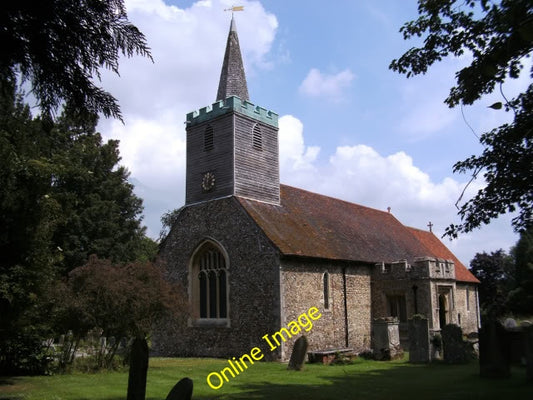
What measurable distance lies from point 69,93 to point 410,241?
2841 cm

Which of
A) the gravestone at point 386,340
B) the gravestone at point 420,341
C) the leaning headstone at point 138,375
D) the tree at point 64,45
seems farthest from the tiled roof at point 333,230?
the tree at point 64,45

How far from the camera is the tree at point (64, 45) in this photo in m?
3.74

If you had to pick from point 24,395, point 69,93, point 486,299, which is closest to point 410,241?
point 486,299

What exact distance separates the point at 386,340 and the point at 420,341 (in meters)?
1.68

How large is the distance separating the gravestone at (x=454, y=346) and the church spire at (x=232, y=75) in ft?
44.2

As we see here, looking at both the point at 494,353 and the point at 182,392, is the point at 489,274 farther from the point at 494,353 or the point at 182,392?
the point at 182,392

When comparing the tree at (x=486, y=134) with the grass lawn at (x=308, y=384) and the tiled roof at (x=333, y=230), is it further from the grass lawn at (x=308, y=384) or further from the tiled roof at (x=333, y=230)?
the tiled roof at (x=333, y=230)

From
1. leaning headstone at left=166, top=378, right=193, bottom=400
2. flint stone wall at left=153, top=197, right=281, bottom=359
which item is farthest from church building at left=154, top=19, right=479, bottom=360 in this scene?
leaning headstone at left=166, top=378, right=193, bottom=400

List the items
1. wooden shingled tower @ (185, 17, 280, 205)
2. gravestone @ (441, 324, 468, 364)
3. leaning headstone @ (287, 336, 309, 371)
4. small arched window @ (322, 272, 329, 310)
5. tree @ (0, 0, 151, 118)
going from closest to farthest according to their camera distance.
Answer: tree @ (0, 0, 151, 118)
leaning headstone @ (287, 336, 309, 371)
gravestone @ (441, 324, 468, 364)
small arched window @ (322, 272, 329, 310)
wooden shingled tower @ (185, 17, 280, 205)

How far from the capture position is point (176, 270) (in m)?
22.7

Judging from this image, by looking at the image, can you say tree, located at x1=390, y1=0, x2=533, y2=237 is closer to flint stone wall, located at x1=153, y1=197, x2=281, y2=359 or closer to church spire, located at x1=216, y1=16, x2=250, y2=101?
flint stone wall, located at x1=153, y1=197, x2=281, y2=359

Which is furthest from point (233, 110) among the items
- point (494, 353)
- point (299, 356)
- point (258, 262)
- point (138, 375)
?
point (138, 375)

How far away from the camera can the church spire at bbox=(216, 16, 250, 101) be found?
2358cm

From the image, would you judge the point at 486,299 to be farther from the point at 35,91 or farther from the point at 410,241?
the point at 35,91
